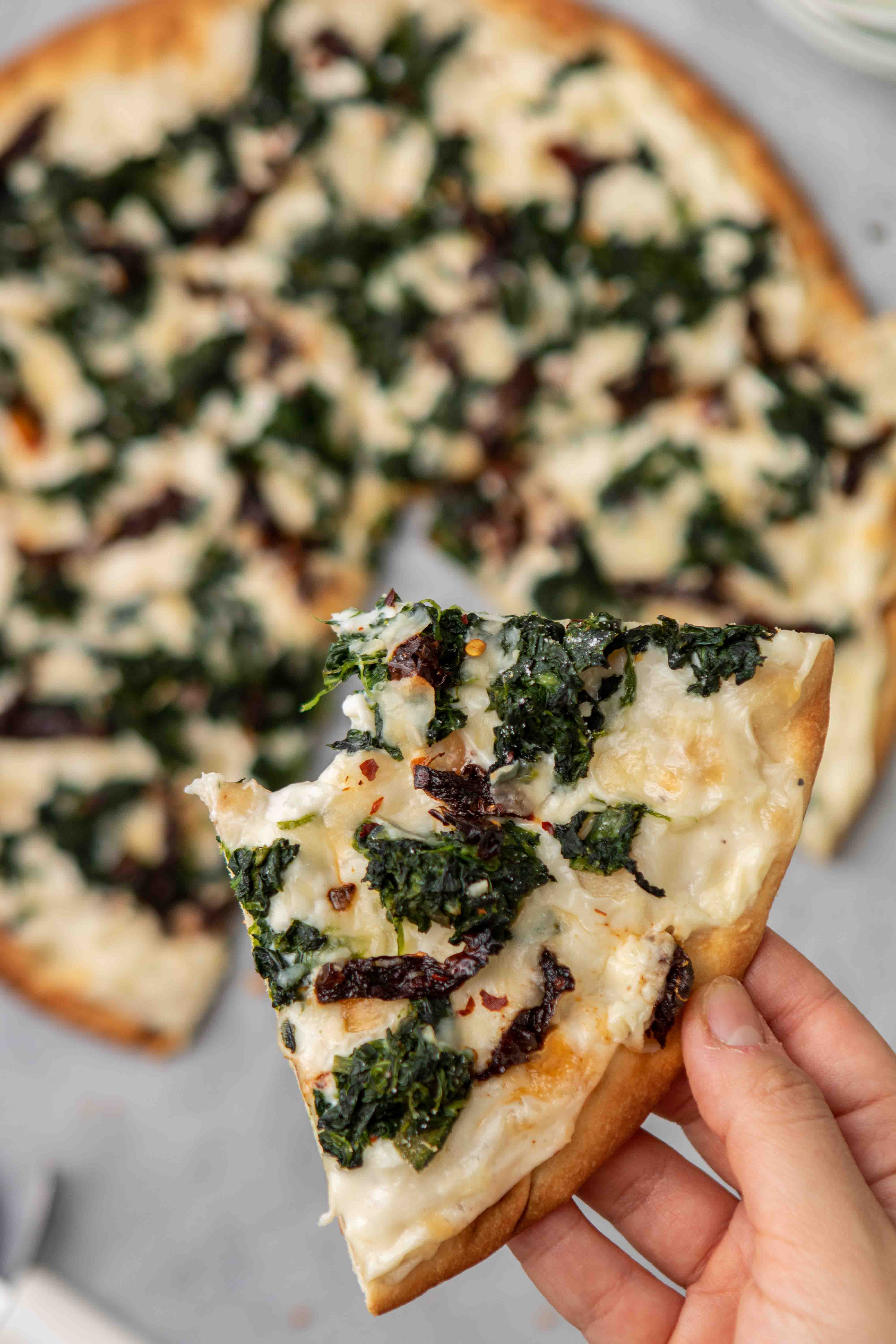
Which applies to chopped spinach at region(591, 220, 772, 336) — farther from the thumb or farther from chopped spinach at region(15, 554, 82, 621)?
the thumb

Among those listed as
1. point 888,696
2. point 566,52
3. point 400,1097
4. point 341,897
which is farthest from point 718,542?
point 400,1097

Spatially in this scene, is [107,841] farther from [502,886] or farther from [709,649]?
[709,649]

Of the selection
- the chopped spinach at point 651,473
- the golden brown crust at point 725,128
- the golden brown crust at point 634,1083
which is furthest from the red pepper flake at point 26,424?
the golden brown crust at point 634,1083

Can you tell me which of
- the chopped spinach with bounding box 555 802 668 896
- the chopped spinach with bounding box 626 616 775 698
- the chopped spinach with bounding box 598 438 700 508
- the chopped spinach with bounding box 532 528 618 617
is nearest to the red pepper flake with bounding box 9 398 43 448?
the chopped spinach with bounding box 532 528 618 617

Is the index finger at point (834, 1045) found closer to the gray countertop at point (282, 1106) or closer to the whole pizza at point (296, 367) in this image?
the whole pizza at point (296, 367)

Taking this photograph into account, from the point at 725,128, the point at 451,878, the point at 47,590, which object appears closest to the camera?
the point at 451,878

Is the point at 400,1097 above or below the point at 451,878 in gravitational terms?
below
